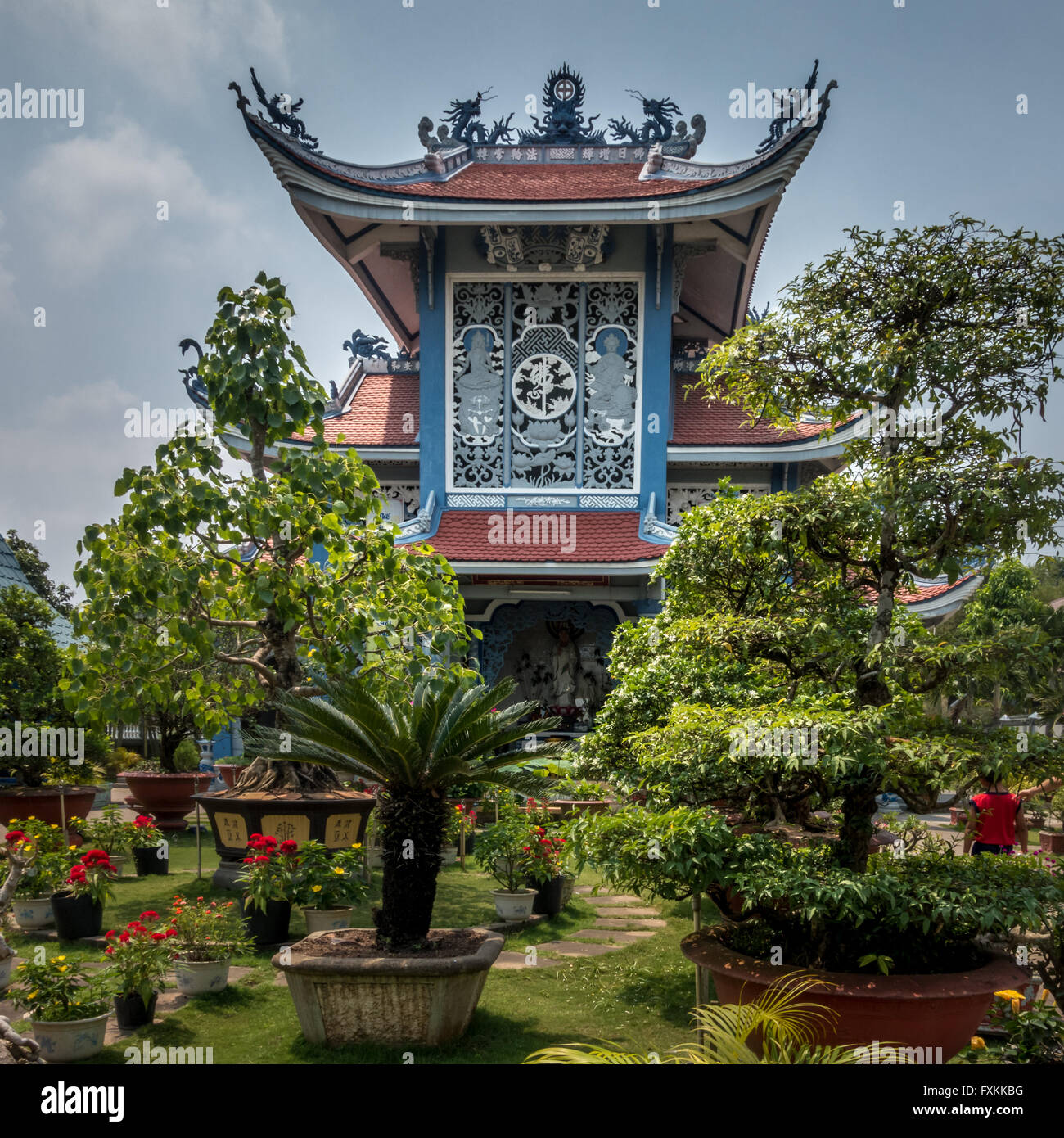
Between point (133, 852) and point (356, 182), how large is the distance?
9721mm

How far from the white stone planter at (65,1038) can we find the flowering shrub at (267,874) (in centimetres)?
223

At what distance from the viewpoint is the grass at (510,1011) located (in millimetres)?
→ 5543

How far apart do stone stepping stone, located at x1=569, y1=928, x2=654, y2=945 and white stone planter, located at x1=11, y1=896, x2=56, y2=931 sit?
4473 millimetres

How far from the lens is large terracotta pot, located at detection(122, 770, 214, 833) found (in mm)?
14391

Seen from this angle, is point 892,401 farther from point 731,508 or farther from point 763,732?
point 763,732

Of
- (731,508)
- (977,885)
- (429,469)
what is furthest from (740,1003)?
(429,469)

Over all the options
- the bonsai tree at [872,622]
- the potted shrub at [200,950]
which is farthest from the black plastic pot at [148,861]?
the bonsai tree at [872,622]

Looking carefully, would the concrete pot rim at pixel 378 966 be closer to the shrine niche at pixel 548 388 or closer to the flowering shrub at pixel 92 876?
the flowering shrub at pixel 92 876

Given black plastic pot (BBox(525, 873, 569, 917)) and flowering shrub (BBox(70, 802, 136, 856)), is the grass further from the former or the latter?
flowering shrub (BBox(70, 802, 136, 856))

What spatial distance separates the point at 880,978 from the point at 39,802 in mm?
10097

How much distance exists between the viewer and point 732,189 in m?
14.3

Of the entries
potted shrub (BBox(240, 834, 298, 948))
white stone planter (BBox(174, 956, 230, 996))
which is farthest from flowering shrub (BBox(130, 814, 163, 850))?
white stone planter (BBox(174, 956, 230, 996))

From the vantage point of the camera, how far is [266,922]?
7797 millimetres

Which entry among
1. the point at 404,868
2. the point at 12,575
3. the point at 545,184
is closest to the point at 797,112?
the point at 545,184
